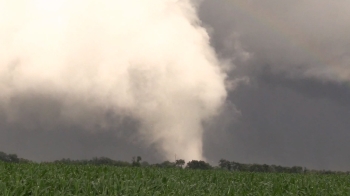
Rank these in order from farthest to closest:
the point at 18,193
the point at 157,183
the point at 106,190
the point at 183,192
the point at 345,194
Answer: the point at 345,194
the point at 157,183
the point at 183,192
the point at 106,190
the point at 18,193

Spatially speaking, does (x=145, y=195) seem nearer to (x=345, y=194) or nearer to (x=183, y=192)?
(x=183, y=192)

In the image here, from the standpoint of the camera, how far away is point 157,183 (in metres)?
11.2

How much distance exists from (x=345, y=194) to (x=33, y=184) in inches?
380

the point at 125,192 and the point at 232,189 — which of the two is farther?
the point at 232,189

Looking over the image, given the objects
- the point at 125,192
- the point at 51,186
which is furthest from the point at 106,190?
the point at 51,186

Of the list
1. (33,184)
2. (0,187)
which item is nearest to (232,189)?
(33,184)

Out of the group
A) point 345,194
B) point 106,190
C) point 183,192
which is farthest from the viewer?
point 345,194

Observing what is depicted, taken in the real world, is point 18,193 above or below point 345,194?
below

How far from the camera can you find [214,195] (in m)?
10.2

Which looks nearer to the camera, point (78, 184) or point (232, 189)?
point (78, 184)

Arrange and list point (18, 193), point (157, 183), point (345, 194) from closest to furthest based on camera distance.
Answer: point (18, 193), point (157, 183), point (345, 194)

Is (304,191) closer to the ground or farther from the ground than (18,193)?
farther from the ground

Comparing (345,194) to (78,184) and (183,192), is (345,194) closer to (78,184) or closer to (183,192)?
(183,192)

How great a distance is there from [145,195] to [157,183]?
2.24 metres
